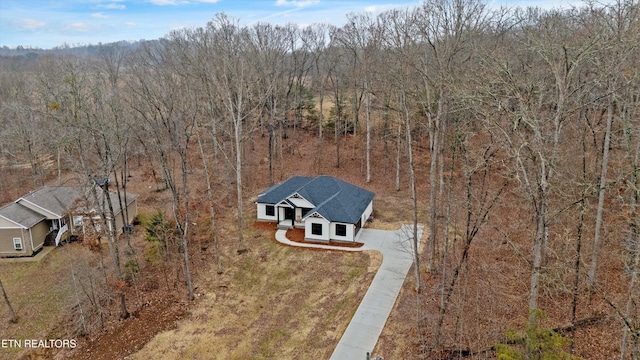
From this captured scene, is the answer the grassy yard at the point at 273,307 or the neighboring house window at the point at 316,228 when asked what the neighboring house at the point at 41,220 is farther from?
the neighboring house window at the point at 316,228

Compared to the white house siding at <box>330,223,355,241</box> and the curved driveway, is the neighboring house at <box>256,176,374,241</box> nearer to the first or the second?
the white house siding at <box>330,223,355,241</box>

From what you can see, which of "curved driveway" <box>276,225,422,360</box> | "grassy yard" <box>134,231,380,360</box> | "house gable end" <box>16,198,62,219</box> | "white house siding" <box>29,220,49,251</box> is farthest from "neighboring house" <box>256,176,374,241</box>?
"white house siding" <box>29,220,49,251</box>

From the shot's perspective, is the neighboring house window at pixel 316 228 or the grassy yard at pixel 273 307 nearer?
the grassy yard at pixel 273 307

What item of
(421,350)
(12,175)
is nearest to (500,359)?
(421,350)

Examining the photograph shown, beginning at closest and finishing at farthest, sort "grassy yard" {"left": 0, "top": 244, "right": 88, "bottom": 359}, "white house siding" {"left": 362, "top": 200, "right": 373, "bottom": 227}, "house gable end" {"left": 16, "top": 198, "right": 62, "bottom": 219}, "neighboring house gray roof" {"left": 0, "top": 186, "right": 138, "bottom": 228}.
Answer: "grassy yard" {"left": 0, "top": 244, "right": 88, "bottom": 359} → "neighboring house gray roof" {"left": 0, "top": 186, "right": 138, "bottom": 228} → "white house siding" {"left": 362, "top": 200, "right": 373, "bottom": 227} → "house gable end" {"left": 16, "top": 198, "right": 62, "bottom": 219}

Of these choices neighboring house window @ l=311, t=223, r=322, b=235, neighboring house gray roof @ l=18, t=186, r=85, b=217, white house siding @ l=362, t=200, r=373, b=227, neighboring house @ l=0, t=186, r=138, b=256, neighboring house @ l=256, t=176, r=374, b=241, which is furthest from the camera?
neighboring house gray roof @ l=18, t=186, r=85, b=217

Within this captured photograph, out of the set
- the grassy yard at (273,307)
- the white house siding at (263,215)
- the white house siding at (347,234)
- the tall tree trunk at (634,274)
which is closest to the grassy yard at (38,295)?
the grassy yard at (273,307)
